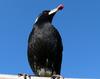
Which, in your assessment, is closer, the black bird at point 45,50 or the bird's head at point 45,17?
the black bird at point 45,50

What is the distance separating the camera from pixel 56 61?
18.8 feet

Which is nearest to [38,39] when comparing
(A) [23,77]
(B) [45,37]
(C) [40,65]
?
(B) [45,37]

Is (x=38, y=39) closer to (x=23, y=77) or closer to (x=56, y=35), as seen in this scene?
(x=56, y=35)

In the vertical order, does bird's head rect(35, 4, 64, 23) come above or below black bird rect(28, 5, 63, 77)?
above

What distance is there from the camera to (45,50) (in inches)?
226

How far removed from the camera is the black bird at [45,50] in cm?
562

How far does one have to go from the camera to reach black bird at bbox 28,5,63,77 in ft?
18.4

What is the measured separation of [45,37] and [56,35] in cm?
24

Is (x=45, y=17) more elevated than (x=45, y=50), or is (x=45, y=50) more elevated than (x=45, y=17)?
(x=45, y=17)

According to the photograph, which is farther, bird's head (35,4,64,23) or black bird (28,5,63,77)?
bird's head (35,4,64,23)

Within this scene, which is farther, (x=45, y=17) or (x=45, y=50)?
(x=45, y=17)

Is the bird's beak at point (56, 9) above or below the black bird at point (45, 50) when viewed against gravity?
above

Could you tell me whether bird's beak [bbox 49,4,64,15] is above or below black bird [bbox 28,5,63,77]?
above

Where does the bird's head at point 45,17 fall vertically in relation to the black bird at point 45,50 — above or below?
above
